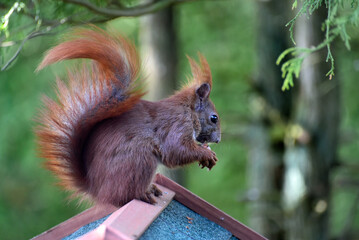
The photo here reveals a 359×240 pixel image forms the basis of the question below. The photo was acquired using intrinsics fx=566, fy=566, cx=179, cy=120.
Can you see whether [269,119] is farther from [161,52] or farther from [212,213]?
[212,213]

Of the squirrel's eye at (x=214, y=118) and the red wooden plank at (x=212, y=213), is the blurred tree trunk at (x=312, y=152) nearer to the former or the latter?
the squirrel's eye at (x=214, y=118)

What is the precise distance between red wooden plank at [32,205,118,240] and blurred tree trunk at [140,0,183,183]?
212 cm

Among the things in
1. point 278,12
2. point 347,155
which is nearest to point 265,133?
point 278,12

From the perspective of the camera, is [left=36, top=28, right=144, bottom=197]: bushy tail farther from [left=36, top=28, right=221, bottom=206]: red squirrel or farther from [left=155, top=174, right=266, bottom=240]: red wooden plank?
[left=155, top=174, right=266, bottom=240]: red wooden plank

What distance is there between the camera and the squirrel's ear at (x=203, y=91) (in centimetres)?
288

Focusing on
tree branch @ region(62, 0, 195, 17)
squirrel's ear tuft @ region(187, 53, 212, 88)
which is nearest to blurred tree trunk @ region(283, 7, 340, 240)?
tree branch @ region(62, 0, 195, 17)

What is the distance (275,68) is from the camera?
4.89 meters

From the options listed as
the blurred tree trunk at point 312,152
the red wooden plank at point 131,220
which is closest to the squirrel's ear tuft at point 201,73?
the red wooden plank at point 131,220

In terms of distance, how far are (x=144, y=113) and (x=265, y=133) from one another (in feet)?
8.82

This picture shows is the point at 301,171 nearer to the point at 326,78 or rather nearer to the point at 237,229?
the point at 326,78

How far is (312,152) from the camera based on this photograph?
14.3 feet

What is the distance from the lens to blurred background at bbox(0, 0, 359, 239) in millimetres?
3111

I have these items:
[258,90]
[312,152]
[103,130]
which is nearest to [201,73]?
[103,130]

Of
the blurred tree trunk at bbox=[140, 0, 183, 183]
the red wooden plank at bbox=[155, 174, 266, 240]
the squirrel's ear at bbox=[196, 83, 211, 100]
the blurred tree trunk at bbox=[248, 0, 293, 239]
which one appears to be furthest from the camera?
the blurred tree trunk at bbox=[248, 0, 293, 239]
